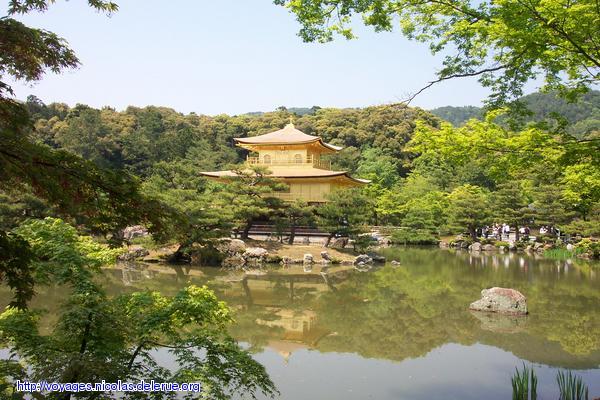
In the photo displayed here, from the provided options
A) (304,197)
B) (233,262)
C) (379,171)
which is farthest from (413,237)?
(233,262)

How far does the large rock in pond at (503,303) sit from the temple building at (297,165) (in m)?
12.4

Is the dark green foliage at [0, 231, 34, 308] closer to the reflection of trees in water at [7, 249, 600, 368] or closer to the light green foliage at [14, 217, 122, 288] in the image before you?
the light green foliage at [14, 217, 122, 288]

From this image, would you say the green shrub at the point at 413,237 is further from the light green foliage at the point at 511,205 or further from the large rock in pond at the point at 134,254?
the large rock in pond at the point at 134,254

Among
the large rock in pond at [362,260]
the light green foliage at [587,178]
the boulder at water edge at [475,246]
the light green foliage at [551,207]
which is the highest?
the light green foliage at [587,178]

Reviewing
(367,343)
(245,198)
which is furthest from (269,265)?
(367,343)

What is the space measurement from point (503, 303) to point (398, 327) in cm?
255

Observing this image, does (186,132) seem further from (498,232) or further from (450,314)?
(450,314)

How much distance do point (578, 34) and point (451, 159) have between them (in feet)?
5.97

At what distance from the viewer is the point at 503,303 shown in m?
9.74

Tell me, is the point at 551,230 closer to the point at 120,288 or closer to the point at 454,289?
the point at 454,289

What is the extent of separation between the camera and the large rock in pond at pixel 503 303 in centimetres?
964

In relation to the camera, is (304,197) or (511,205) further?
(511,205)

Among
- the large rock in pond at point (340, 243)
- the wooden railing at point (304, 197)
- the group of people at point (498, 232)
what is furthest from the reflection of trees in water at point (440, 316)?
the group of people at point (498, 232)

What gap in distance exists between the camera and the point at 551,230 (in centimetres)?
2622
